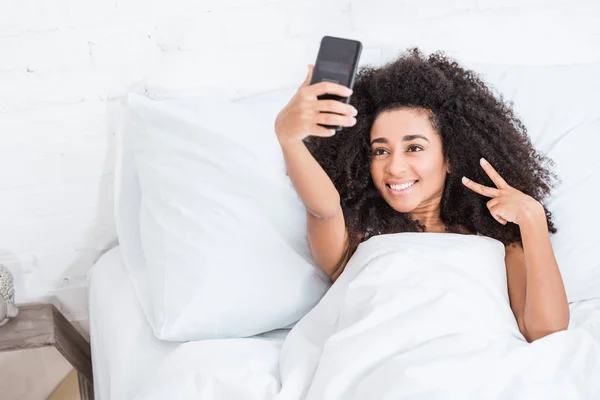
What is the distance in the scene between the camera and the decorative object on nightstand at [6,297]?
4.51 feet

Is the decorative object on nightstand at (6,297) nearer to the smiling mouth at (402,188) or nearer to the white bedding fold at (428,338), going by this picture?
the white bedding fold at (428,338)

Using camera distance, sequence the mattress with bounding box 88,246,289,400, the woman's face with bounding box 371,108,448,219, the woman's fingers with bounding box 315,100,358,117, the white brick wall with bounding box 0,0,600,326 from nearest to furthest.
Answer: the woman's fingers with bounding box 315,100,358,117 → the mattress with bounding box 88,246,289,400 → the woman's face with bounding box 371,108,448,219 → the white brick wall with bounding box 0,0,600,326

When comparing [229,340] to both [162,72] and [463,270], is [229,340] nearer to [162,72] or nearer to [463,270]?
[463,270]

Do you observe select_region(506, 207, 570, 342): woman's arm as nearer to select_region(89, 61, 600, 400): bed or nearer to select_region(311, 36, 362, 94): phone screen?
select_region(89, 61, 600, 400): bed

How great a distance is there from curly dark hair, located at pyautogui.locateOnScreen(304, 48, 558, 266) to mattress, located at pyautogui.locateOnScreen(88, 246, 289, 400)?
0.84 ft

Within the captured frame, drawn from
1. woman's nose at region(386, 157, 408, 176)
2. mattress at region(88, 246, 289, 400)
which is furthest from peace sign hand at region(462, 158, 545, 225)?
mattress at region(88, 246, 289, 400)

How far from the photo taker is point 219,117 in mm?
1323

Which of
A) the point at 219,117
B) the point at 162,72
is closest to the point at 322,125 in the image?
the point at 219,117

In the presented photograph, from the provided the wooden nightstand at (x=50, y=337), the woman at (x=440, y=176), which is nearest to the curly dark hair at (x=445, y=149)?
the woman at (x=440, y=176)

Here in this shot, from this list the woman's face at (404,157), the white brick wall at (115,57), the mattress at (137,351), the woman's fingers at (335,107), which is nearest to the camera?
the woman's fingers at (335,107)

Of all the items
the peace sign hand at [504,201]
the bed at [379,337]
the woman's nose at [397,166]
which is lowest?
the bed at [379,337]

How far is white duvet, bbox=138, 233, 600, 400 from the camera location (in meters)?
0.99

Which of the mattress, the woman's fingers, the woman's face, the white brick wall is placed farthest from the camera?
the white brick wall

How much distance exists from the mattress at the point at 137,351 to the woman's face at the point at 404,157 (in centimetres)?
33
